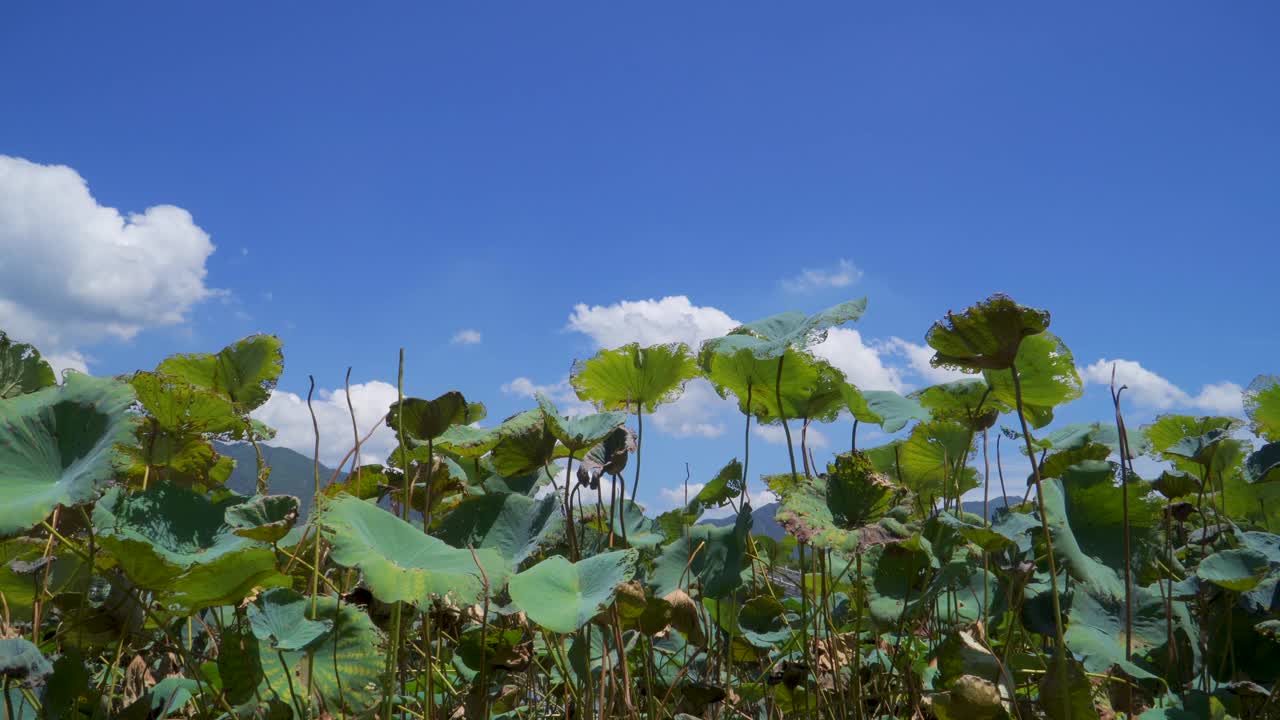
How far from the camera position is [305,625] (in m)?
1.06

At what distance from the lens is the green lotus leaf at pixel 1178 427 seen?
1.81 m

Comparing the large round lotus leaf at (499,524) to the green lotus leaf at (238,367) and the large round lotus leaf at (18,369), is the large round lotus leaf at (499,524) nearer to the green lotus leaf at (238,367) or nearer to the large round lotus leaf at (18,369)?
the green lotus leaf at (238,367)

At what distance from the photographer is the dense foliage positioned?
957 mm

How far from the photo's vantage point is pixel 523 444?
1271 mm

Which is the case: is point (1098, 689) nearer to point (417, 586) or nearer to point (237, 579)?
point (417, 586)

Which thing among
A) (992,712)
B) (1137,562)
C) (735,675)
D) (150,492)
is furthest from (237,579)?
(735,675)

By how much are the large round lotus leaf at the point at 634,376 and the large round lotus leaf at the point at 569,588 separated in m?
0.44

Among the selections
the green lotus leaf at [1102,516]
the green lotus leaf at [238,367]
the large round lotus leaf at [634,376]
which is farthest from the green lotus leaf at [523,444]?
the green lotus leaf at [1102,516]

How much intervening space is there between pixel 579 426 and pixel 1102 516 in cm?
80

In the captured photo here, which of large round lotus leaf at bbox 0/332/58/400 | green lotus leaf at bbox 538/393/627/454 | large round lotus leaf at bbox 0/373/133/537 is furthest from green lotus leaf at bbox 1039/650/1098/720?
large round lotus leaf at bbox 0/332/58/400

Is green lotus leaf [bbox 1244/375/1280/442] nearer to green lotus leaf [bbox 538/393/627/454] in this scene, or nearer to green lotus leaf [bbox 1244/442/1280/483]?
green lotus leaf [bbox 1244/442/1280/483]

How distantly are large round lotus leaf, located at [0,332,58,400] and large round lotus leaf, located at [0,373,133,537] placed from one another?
34 cm

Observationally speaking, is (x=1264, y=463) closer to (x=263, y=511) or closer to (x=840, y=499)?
(x=840, y=499)

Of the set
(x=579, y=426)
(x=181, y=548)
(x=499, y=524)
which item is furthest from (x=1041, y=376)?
(x=181, y=548)
